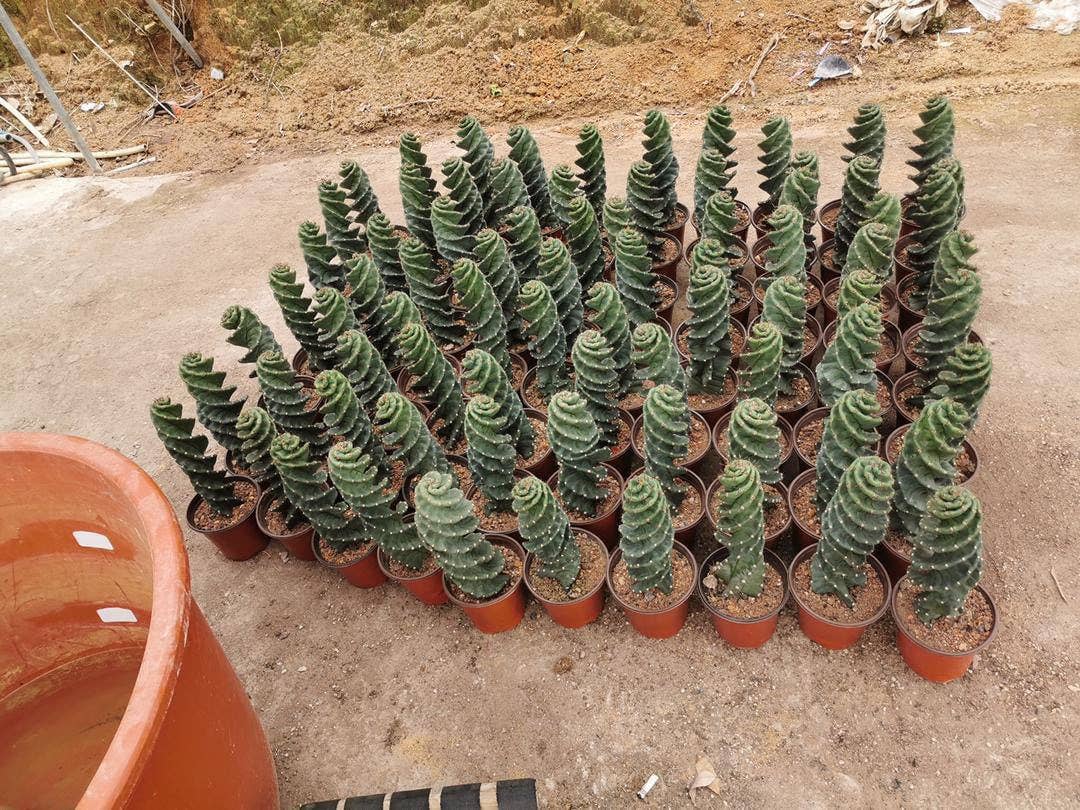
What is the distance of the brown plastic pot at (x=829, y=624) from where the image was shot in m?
3.72

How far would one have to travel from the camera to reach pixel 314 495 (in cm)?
421

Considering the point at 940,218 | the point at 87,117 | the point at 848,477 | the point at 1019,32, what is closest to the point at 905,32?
the point at 1019,32

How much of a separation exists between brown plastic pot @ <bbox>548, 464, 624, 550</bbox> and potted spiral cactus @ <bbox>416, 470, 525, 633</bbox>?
1.29ft

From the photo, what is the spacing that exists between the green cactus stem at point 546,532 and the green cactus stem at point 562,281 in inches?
60.7

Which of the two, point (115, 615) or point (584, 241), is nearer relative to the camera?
point (115, 615)

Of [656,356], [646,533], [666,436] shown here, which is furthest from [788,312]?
[646,533]

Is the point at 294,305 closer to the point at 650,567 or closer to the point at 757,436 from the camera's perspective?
the point at 650,567

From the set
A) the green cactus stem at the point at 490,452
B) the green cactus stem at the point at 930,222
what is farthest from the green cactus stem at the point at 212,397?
the green cactus stem at the point at 930,222

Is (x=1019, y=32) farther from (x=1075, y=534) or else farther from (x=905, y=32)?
(x=1075, y=534)

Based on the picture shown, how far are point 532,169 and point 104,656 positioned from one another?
4540 mm

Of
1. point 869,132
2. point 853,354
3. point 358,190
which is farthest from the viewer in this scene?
point 358,190

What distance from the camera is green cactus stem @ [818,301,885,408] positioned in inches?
153

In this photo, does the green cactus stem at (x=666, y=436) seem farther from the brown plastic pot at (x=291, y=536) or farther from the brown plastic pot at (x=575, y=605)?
the brown plastic pot at (x=291, y=536)

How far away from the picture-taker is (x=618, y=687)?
3.99 meters
